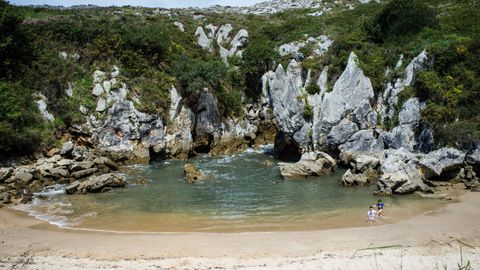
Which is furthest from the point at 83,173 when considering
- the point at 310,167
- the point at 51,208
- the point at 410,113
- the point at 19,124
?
the point at 410,113

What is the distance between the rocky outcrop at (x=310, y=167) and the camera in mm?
30750

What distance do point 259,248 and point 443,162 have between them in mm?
17712

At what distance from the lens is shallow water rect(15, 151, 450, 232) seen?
784 inches

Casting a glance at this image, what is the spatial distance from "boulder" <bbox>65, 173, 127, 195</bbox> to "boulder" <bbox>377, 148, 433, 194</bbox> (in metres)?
19.5

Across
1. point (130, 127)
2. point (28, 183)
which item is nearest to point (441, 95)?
point (130, 127)

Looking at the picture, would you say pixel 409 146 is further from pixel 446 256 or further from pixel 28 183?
pixel 28 183

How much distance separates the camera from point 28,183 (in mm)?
27984

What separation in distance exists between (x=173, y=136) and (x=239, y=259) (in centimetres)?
2815

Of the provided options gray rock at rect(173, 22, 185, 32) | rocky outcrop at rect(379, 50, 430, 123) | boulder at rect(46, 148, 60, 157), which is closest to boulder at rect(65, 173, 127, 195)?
boulder at rect(46, 148, 60, 157)

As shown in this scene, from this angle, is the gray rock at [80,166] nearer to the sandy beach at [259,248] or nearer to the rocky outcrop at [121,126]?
the rocky outcrop at [121,126]

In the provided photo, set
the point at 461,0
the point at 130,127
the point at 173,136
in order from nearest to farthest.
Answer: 1. the point at 130,127
2. the point at 173,136
3. the point at 461,0

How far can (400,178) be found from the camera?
2475 cm

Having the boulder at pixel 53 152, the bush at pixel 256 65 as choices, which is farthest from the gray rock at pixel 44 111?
the bush at pixel 256 65

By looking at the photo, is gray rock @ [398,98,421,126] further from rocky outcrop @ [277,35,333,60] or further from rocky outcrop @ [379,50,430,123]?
rocky outcrop @ [277,35,333,60]
